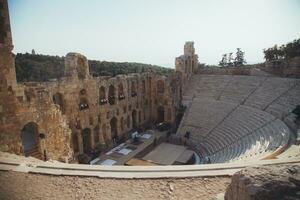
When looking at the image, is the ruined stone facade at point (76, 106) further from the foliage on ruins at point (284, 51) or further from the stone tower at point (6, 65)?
the foliage on ruins at point (284, 51)

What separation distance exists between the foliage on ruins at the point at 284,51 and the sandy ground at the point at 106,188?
30187 mm

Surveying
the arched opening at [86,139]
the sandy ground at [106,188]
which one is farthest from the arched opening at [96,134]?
the sandy ground at [106,188]

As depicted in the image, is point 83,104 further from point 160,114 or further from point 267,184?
point 267,184

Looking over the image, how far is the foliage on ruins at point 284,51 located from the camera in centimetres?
3278

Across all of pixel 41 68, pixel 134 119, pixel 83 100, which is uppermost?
pixel 41 68

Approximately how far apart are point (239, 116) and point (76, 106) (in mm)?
15514

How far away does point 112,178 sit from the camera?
6.91 metres

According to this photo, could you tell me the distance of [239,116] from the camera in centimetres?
2231

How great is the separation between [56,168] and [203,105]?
2138 centimetres

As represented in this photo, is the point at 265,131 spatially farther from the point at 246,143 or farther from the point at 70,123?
the point at 70,123

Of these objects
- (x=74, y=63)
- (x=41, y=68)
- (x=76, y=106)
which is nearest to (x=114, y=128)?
(x=76, y=106)

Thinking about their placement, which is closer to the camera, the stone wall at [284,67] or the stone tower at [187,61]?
the stone wall at [284,67]

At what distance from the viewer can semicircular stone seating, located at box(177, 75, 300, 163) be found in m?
16.3

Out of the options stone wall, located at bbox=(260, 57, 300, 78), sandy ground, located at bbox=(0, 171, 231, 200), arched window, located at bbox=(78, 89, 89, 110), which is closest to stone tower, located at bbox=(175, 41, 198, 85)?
stone wall, located at bbox=(260, 57, 300, 78)
